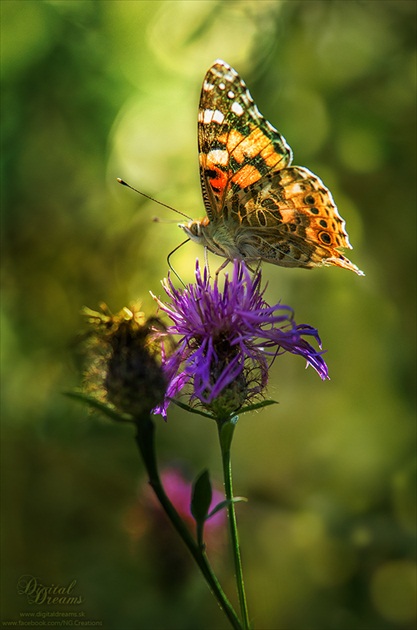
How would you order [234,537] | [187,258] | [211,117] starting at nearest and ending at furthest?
1. [234,537]
2. [211,117]
3. [187,258]

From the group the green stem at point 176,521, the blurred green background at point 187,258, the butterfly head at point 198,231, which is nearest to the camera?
the green stem at point 176,521

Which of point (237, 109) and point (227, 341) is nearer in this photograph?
point (227, 341)

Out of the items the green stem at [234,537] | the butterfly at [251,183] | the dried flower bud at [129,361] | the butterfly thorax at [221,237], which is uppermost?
the butterfly at [251,183]

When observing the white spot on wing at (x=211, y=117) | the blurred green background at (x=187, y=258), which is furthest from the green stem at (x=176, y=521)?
the blurred green background at (x=187, y=258)

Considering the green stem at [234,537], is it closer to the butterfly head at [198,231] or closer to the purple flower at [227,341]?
the purple flower at [227,341]

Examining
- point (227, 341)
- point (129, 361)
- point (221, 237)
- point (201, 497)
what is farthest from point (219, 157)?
point (201, 497)

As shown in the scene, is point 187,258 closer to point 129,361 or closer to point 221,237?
point 221,237

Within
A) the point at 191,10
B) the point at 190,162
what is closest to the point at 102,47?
the point at 191,10
